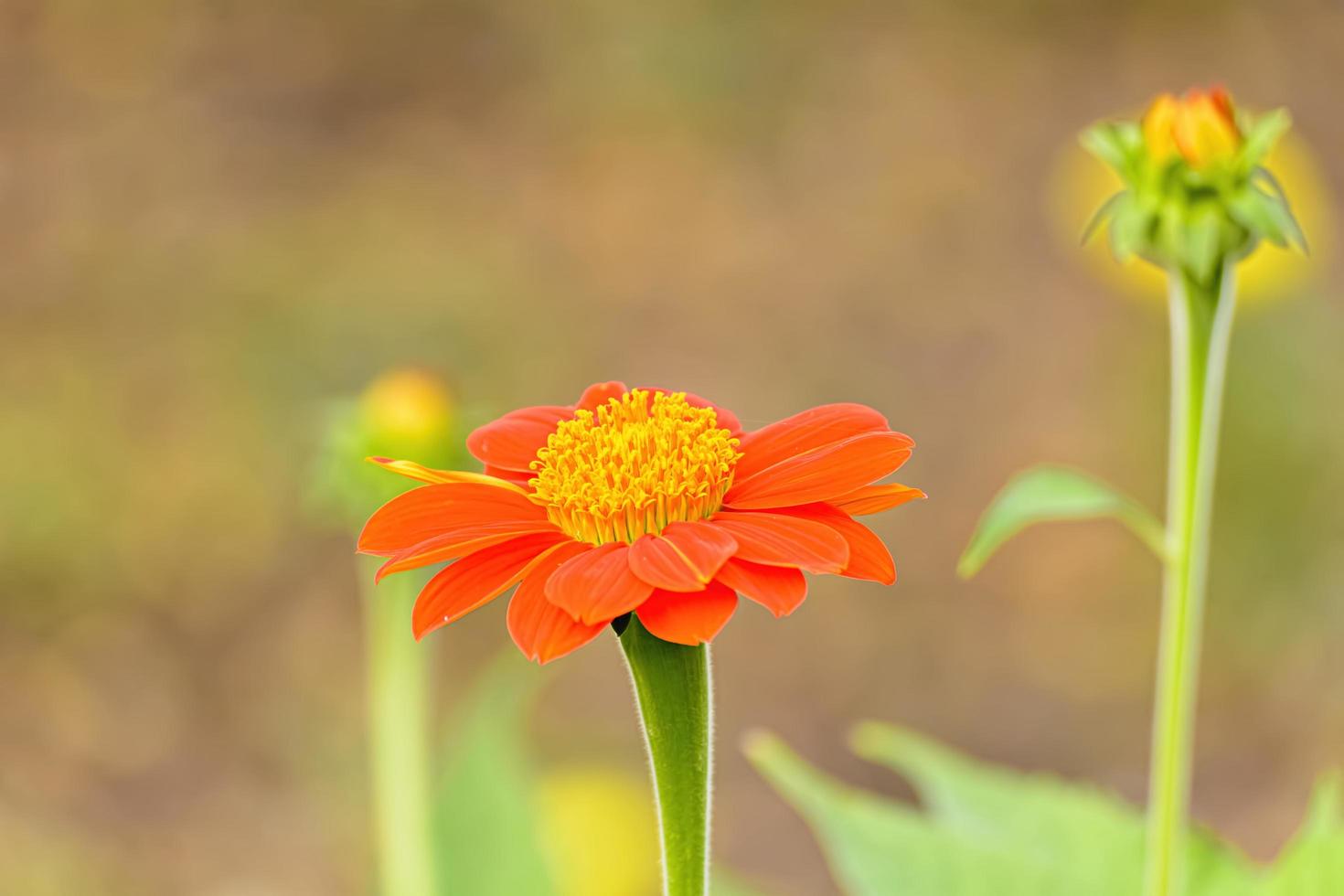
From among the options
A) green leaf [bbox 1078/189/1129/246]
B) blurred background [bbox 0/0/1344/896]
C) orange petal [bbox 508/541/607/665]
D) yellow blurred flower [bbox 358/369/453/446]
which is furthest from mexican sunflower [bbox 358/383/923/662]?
blurred background [bbox 0/0/1344/896]

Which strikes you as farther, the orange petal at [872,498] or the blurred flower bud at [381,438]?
the blurred flower bud at [381,438]

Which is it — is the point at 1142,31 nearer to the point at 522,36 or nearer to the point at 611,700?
the point at 522,36

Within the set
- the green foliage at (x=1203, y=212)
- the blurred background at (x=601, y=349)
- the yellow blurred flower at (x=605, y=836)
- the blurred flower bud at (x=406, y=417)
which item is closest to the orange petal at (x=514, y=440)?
the green foliage at (x=1203, y=212)

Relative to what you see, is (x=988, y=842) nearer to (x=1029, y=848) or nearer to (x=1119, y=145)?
(x=1029, y=848)

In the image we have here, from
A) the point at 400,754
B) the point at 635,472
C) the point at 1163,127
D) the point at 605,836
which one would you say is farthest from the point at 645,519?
the point at 605,836

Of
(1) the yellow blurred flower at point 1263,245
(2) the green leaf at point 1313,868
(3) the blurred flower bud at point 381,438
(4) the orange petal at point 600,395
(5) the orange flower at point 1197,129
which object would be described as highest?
(1) the yellow blurred flower at point 1263,245

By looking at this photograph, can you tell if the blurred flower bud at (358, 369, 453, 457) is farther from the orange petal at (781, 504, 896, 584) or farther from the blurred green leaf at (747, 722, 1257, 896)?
the orange petal at (781, 504, 896, 584)

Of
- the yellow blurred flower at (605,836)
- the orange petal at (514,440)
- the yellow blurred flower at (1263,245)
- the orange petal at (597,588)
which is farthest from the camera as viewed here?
the yellow blurred flower at (1263,245)

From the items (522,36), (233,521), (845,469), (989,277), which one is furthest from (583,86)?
(845,469)

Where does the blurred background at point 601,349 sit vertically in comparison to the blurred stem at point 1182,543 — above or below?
above

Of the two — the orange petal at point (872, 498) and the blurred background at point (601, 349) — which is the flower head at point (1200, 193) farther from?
the blurred background at point (601, 349)
